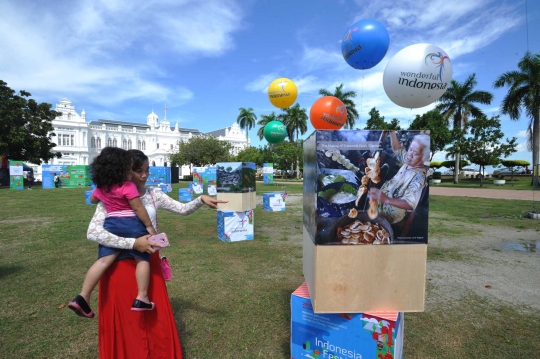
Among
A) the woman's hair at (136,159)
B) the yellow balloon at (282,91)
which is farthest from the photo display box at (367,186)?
the yellow balloon at (282,91)

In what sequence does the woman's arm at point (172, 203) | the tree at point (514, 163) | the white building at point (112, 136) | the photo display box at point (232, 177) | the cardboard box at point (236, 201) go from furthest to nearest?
the white building at point (112, 136) < the tree at point (514, 163) < the cardboard box at point (236, 201) < the photo display box at point (232, 177) < the woman's arm at point (172, 203)

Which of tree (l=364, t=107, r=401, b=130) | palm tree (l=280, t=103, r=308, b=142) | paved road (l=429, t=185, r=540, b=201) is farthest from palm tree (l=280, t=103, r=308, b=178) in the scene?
paved road (l=429, t=185, r=540, b=201)

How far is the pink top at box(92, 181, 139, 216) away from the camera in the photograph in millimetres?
1998

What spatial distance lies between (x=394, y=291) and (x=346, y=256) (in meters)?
0.42

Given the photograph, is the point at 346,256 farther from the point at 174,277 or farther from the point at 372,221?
the point at 174,277

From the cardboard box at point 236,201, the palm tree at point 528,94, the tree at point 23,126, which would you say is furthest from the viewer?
the tree at point 23,126

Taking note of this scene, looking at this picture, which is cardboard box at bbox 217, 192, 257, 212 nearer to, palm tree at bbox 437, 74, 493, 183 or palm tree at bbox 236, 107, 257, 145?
palm tree at bbox 437, 74, 493, 183

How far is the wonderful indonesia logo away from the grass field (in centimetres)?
251

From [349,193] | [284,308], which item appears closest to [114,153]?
[349,193]

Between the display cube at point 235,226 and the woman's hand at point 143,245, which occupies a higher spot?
the woman's hand at point 143,245

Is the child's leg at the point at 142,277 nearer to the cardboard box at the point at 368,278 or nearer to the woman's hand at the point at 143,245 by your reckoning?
the woman's hand at the point at 143,245

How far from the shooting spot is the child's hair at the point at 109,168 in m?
1.98

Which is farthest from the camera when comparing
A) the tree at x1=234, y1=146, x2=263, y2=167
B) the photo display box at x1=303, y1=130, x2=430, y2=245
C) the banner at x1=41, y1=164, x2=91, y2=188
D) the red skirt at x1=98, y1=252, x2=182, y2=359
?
the tree at x1=234, y1=146, x2=263, y2=167

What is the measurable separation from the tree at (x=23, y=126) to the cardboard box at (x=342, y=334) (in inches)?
1342
